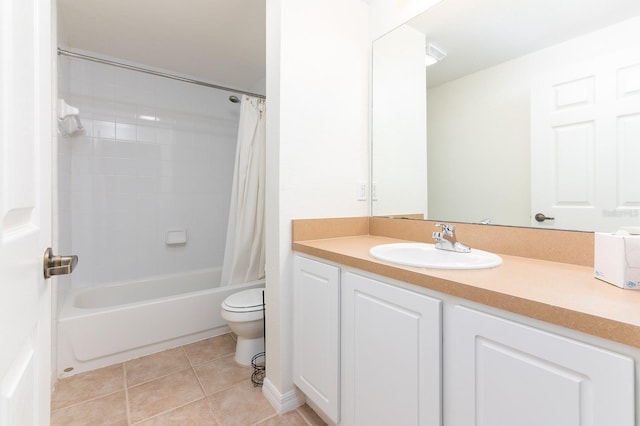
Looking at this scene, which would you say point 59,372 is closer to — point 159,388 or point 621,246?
point 159,388

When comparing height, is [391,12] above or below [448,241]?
above

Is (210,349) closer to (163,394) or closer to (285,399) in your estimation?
(163,394)

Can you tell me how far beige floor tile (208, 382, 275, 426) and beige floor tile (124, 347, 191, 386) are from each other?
44 centimetres

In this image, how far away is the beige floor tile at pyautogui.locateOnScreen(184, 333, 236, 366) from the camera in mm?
1955

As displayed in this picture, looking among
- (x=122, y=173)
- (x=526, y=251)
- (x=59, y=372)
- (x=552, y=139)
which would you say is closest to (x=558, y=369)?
(x=526, y=251)

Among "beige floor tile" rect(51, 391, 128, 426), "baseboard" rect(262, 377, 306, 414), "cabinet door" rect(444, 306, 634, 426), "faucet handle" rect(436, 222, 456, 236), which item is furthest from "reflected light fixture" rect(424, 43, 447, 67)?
"beige floor tile" rect(51, 391, 128, 426)

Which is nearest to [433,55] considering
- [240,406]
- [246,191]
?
[246,191]

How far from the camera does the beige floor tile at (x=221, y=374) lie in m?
1.67

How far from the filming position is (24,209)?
1.63 ft

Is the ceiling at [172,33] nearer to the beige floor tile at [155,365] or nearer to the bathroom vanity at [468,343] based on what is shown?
the bathroom vanity at [468,343]

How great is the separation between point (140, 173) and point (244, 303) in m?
1.73

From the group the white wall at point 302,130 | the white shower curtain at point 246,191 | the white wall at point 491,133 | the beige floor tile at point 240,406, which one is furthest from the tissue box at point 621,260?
the white shower curtain at point 246,191

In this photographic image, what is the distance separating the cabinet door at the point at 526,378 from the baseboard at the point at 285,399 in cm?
91

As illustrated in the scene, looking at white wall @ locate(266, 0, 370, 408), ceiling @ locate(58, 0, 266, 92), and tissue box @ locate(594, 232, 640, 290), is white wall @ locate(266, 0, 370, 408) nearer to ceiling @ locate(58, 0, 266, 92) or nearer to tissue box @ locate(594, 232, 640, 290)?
ceiling @ locate(58, 0, 266, 92)
